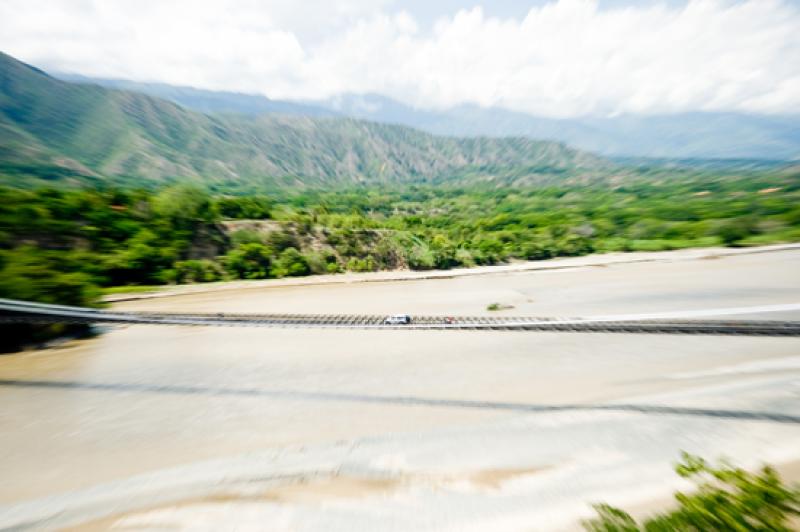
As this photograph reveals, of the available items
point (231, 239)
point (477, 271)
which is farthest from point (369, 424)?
point (231, 239)

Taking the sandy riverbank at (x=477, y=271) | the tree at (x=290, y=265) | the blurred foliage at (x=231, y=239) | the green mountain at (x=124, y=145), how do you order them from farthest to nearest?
the green mountain at (x=124, y=145), the tree at (x=290, y=265), the sandy riverbank at (x=477, y=271), the blurred foliage at (x=231, y=239)

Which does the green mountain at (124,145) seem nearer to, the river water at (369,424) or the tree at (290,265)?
the tree at (290,265)

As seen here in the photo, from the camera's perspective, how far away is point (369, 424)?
839 cm

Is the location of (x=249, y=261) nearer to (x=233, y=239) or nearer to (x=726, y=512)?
(x=233, y=239)

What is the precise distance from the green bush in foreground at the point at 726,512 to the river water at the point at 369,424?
1.82 feet

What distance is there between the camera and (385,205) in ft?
288

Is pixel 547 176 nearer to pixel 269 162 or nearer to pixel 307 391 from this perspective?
pixel 269 162

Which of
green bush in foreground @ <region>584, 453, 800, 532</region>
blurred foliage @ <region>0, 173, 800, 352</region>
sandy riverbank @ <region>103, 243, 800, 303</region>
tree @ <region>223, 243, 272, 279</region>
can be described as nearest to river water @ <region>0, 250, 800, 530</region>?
green bush in foreground @ <region>584, 453, 800, 532</region>

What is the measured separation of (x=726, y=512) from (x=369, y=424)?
6012 millimetres

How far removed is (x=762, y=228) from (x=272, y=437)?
52090 mm

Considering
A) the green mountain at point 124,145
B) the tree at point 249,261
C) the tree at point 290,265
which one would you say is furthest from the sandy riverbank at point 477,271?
the green mountain at point 124,145

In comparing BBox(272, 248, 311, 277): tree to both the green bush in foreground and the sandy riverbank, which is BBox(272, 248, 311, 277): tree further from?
the green bush in foreground

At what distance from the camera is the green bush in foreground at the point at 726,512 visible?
4.62 meters

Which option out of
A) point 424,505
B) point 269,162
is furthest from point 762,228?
point 269,162
